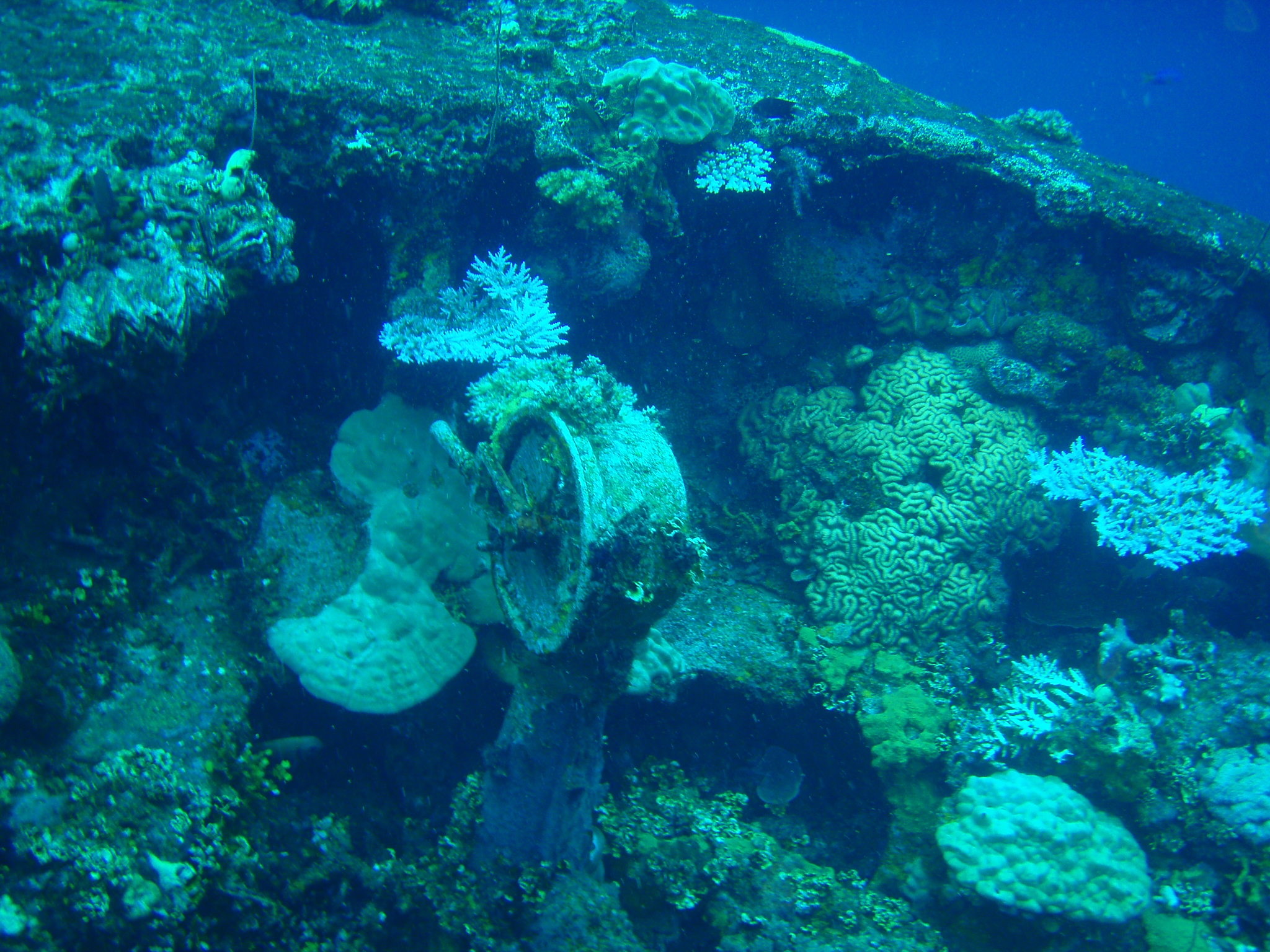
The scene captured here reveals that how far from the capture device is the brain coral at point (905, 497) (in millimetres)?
5195

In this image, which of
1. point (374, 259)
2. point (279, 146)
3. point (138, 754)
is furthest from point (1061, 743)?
point (279, 146)

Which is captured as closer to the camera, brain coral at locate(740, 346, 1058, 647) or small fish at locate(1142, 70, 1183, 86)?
brain coral at locate(740, 346, 1058, 647)

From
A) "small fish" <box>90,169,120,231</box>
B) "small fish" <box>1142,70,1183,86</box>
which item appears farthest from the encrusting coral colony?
"small fish" <box>1142,70,1183,86</box>

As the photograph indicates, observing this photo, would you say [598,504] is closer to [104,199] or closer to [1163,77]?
[104,199]

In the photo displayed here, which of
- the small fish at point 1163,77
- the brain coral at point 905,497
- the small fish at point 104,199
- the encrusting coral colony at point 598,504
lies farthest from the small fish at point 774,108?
the small fish at point 1163,77

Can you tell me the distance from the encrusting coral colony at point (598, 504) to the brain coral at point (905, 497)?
0.04 meters

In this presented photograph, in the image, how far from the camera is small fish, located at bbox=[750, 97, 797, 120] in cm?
578

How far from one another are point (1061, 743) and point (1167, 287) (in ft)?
14.3

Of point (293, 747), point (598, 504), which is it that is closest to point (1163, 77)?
point (598, 504)

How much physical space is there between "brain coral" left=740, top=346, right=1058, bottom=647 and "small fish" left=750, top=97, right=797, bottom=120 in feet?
8.87

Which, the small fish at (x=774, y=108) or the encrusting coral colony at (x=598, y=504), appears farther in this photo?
the small fish at (x=774, y=108)

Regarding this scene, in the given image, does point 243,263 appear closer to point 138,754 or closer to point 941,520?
point 138,754

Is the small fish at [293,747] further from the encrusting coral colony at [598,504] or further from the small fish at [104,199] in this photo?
the small fish at [104,199]

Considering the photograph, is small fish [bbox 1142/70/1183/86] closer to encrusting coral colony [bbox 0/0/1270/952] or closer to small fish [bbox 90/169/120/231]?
encrusting coral colony [bbox 0/0/1270/952]
